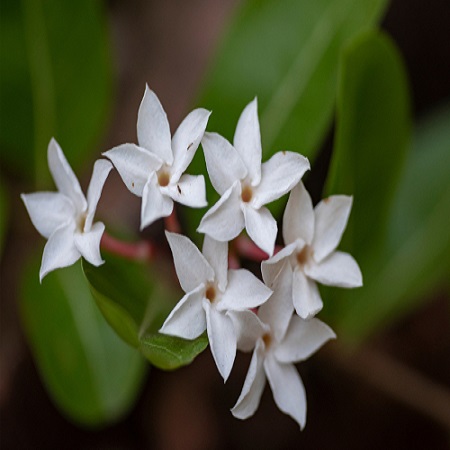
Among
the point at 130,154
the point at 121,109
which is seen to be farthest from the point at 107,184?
the point at 130,154

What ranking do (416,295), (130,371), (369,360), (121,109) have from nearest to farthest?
(130,371), (416,295), (369,360), (121,109)

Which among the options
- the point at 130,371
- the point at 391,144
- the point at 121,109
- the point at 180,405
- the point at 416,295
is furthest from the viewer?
the point at 121,109

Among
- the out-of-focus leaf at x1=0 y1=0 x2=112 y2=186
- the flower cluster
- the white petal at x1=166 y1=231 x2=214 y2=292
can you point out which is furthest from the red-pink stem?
the out-of-focus leaf at x1=0 y1=0 x2=112 y2=186

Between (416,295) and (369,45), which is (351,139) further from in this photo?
(416,295)

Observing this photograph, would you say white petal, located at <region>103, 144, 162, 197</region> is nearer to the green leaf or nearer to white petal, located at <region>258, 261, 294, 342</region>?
white petal, located at <region>258, 261, 294, 342</region>

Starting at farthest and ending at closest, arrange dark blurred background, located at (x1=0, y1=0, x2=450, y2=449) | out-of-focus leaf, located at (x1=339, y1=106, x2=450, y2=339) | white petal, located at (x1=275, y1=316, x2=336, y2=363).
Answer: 1. dark blurred background, located at (x1=0, y1=0, x2=450, y2=449)
2. out-of-focus leaf, located at (x1=339, y1=106, x2=450, y2=339)
3. white petal, located at (x1=275, y1=316, x2=336, y2=363)

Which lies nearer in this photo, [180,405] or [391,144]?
[391,144]

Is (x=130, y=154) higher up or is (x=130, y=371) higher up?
(x=130, y=154)
